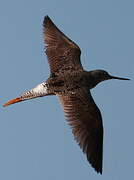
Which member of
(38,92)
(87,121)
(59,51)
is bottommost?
(87,121)

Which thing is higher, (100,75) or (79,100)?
(100,75)

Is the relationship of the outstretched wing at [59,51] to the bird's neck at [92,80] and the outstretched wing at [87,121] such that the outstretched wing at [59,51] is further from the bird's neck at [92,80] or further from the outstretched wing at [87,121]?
the outstretched wing at [87,121]

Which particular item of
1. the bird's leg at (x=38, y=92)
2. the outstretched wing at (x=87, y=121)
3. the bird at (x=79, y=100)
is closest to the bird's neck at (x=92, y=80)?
the bird at (x=79, y=100)

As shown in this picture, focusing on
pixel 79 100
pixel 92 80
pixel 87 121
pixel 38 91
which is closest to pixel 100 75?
pixel 92 80

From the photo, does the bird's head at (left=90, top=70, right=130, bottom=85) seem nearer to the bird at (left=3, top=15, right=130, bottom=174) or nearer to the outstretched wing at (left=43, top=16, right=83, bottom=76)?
the bird at (left=3, top=15, right=130, bottom=174)

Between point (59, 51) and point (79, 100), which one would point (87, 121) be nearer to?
point (79, 100)

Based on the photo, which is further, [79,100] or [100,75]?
[100,75]

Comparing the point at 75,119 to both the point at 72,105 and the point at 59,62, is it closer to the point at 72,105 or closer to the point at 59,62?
the point at 72,105

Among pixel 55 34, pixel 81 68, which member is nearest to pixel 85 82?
pixel 81 68
